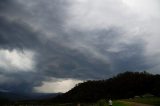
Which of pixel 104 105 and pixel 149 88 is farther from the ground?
pixel 149 88

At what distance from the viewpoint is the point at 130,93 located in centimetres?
19962

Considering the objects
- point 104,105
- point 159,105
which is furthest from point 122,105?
point 159,105

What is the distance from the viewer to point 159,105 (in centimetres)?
7944

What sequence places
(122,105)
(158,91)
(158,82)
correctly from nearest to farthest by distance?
(122,105) → (158,91) → (158,82)

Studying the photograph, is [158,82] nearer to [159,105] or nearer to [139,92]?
[139,92]

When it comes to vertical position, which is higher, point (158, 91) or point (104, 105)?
point (158, 91)

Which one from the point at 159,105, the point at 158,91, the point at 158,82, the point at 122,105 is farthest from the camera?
the point at 158,82

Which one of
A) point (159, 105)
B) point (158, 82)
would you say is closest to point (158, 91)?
point (158, 82)

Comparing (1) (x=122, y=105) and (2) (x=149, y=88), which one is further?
(2) (x=149, y=88)

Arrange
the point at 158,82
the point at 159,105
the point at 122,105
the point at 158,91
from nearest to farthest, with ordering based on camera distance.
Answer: the point at 122,105
the point at 159,105
the point at 158,91
the point at 158,82

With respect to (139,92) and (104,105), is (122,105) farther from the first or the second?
(139,92)

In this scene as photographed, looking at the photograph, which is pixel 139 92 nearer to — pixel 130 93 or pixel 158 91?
pixel 130 93

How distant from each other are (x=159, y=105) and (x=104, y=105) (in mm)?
12928

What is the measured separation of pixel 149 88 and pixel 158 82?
727cm
